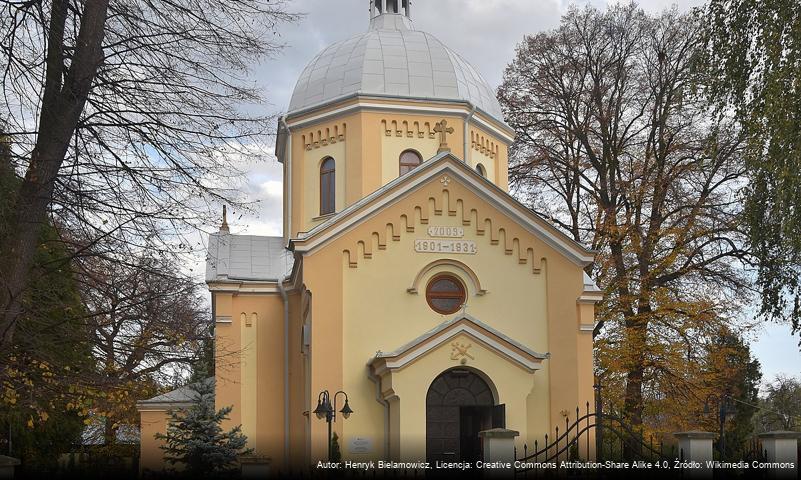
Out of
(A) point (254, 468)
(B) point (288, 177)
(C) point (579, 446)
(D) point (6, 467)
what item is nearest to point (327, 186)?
(B) point (288, 177)

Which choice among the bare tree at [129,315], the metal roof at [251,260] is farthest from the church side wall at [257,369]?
the bare tree at [129,315]

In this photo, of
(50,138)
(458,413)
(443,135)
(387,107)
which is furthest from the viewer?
(387,107)

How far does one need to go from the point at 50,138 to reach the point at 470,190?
12638mm

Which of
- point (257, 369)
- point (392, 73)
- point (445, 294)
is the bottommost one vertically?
point (257, 369)

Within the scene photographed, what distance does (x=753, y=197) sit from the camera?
16.5 m

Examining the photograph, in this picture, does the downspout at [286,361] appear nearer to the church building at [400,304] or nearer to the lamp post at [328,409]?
the church building at [400,304]

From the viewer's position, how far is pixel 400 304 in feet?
72.6

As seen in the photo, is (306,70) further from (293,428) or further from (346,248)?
(293,428)

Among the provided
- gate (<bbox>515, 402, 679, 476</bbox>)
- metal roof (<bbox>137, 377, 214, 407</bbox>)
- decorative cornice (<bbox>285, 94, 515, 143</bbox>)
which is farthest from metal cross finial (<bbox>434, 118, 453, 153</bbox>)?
metal roof (<bbox>137, 377, 214, 407</bbox>)

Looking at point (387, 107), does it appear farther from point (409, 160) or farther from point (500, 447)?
point (500, 447)

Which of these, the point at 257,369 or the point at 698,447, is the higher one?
the point at 257,369

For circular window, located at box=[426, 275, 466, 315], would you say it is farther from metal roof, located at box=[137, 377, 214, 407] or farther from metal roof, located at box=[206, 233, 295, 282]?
metal roof, located at box=[137, 377, 214, 407]

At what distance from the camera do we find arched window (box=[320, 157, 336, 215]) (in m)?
26.6

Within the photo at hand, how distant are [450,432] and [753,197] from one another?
800cm
